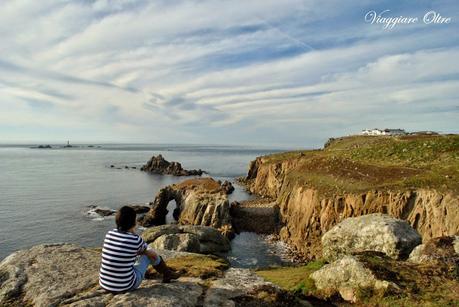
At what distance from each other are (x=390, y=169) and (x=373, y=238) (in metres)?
24.7

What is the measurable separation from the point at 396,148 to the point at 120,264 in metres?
47.4

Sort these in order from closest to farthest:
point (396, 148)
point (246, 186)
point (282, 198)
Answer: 1. point (396, 148)
2. point (282, 198)
3. point (246, 186)

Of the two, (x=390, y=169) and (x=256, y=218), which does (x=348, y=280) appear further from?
(x=256, y=218)

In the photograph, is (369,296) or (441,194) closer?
(369,296)

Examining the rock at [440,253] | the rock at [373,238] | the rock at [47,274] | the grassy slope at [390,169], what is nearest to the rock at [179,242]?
the rock at [373,238]

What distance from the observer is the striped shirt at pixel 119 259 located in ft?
29.4

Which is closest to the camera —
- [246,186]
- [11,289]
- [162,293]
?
[162,293]

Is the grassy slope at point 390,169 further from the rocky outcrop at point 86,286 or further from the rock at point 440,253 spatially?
the rocky outcrop at point 86,286

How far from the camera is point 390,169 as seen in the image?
39.2 meters

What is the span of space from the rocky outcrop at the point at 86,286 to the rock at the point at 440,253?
6.04 metres

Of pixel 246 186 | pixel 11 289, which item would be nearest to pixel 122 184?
pixel 246 186

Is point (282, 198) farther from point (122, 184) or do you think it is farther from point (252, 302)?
point (122, 184)

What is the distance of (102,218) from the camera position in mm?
55844

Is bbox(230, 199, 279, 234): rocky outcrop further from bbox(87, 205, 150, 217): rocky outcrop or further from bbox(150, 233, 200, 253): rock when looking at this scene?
bbox(150, 233, 200, 253): rock
